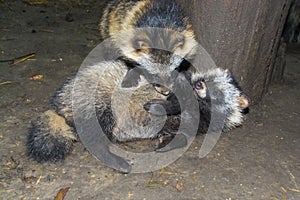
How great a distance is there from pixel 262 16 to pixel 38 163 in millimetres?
2361

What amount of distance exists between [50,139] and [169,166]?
984 millimetres

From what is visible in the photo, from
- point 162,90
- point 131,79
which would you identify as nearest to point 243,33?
point 162,90

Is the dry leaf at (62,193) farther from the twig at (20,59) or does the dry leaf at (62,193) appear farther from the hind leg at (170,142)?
→ the twig at (20,59)

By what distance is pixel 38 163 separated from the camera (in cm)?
314

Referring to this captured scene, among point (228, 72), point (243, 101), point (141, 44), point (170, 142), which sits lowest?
point (170, 142)

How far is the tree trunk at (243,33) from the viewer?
3.54 m

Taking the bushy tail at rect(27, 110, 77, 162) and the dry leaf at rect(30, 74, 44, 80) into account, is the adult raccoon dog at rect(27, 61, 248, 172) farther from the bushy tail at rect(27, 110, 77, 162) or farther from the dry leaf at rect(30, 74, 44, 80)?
the dry leaf at rect(30, 74, 44, 80)

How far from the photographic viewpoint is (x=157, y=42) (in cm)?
381

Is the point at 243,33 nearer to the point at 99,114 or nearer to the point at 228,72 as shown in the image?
the point at 228,72

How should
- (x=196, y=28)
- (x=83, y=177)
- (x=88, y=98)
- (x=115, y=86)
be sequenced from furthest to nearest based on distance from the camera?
(x=196, y=28) < (x=115, y=86) < (x=88, y=98) < (x=83, y=177)

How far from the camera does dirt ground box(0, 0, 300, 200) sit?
2.93 metres

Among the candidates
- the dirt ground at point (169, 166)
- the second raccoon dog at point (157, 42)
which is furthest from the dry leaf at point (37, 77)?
the second raccoon dog at point (157, 42)

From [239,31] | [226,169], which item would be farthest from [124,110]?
[239,31]

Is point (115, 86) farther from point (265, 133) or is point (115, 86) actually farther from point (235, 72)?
point (265, 133)
